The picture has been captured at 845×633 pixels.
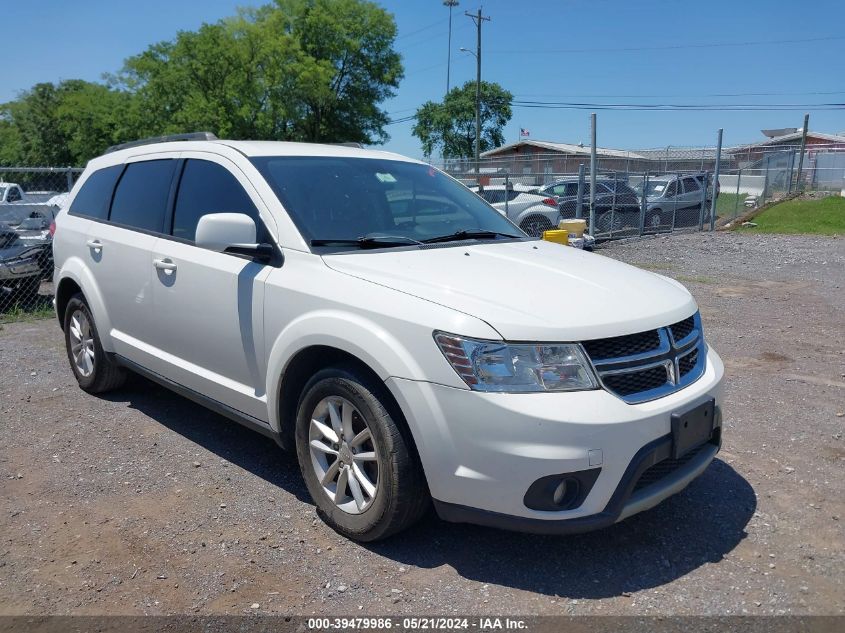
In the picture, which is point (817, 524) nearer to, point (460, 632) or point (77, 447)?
point (460, 632)

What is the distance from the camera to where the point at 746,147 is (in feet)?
162

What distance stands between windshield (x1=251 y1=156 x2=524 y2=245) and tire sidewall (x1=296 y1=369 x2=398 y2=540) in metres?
0.80

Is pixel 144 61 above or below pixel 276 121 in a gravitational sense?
above

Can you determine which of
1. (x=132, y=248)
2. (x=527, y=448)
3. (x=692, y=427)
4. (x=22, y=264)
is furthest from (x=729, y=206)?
(x=527, y=448)

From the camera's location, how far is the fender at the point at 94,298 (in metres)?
5.11

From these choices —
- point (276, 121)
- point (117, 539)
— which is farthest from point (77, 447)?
point (276, 121)

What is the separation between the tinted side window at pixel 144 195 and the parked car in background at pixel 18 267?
15.8ft

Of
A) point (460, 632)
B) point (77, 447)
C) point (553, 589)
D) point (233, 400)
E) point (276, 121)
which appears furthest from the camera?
point (276, 121)

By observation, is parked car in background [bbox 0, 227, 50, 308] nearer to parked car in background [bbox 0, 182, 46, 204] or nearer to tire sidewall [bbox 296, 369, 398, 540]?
tire sidewall [bbox 296, 369, 398, 540]

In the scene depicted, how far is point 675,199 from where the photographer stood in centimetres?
1956

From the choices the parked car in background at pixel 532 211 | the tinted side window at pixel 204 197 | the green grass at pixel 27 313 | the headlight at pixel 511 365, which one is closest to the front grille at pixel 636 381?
the headlight at pixel 511 365

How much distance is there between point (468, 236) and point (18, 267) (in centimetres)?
727

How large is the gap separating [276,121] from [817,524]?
147 ft

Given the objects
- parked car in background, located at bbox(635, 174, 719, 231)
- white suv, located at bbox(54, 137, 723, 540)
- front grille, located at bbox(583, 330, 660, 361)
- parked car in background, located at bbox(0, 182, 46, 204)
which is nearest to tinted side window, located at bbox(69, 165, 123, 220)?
white suv, located at bbox(54, 137, 723, 540)
